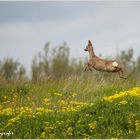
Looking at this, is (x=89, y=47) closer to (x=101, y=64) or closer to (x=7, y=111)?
(x=101, y=64)

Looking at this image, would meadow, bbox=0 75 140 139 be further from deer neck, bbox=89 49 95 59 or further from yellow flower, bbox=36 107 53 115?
deer neck, bbox=89 49 95 59

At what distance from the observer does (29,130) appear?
1320cm

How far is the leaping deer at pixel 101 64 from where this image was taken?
2050 centimetres

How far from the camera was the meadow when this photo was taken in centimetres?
1271

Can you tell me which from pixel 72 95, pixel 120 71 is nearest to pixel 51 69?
pixel 120 71

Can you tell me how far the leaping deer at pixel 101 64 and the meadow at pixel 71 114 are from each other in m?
1.34

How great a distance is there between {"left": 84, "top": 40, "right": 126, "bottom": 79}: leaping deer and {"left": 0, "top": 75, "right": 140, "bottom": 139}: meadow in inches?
52.6

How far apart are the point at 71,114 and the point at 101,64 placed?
22.1 feet

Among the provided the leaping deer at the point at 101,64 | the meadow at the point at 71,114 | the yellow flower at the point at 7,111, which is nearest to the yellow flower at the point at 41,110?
the meadow at the point at 71,114

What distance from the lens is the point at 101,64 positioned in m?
20.7

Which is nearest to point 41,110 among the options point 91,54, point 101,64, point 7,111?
point 7,111

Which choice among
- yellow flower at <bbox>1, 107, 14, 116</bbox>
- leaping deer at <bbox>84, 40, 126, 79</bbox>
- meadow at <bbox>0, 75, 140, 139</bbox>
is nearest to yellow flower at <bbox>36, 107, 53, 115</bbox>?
meadow at <bbox>0, 75, 140, 139</bbox>

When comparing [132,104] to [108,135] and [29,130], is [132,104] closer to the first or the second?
[108,135]

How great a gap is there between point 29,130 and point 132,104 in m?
2.79
